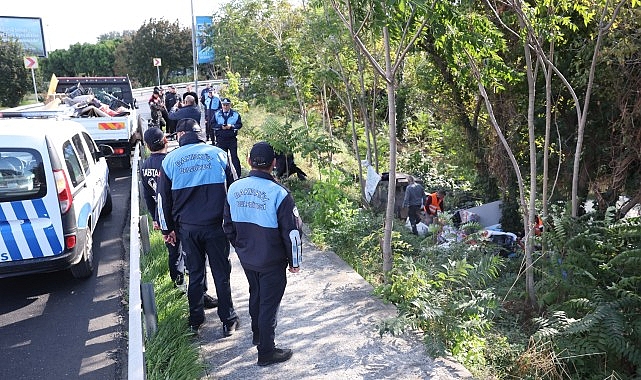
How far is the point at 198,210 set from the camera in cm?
448

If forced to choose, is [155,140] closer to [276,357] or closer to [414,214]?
[276,357]

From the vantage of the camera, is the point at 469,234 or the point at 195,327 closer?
the point at 195,327

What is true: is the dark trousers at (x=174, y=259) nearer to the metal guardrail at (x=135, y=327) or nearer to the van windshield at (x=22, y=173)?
the metal guardrail at (x=135, y=327)

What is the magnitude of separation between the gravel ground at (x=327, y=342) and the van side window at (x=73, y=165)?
1.94 meters

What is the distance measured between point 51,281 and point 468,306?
4.65 m

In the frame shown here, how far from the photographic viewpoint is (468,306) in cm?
437

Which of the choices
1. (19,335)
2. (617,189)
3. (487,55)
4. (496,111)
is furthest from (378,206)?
(19,335)

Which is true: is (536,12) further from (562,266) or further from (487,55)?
(562,266)

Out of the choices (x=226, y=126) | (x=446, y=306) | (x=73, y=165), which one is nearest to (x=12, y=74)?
(x=226, y=126)

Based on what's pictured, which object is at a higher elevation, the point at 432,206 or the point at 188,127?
the point at 188,127

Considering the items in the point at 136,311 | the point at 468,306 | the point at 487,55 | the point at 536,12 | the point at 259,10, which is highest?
the point at 259,10

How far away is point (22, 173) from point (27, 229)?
0.59 m

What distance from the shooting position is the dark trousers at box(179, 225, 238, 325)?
4508mm

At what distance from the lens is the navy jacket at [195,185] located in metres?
4.49
